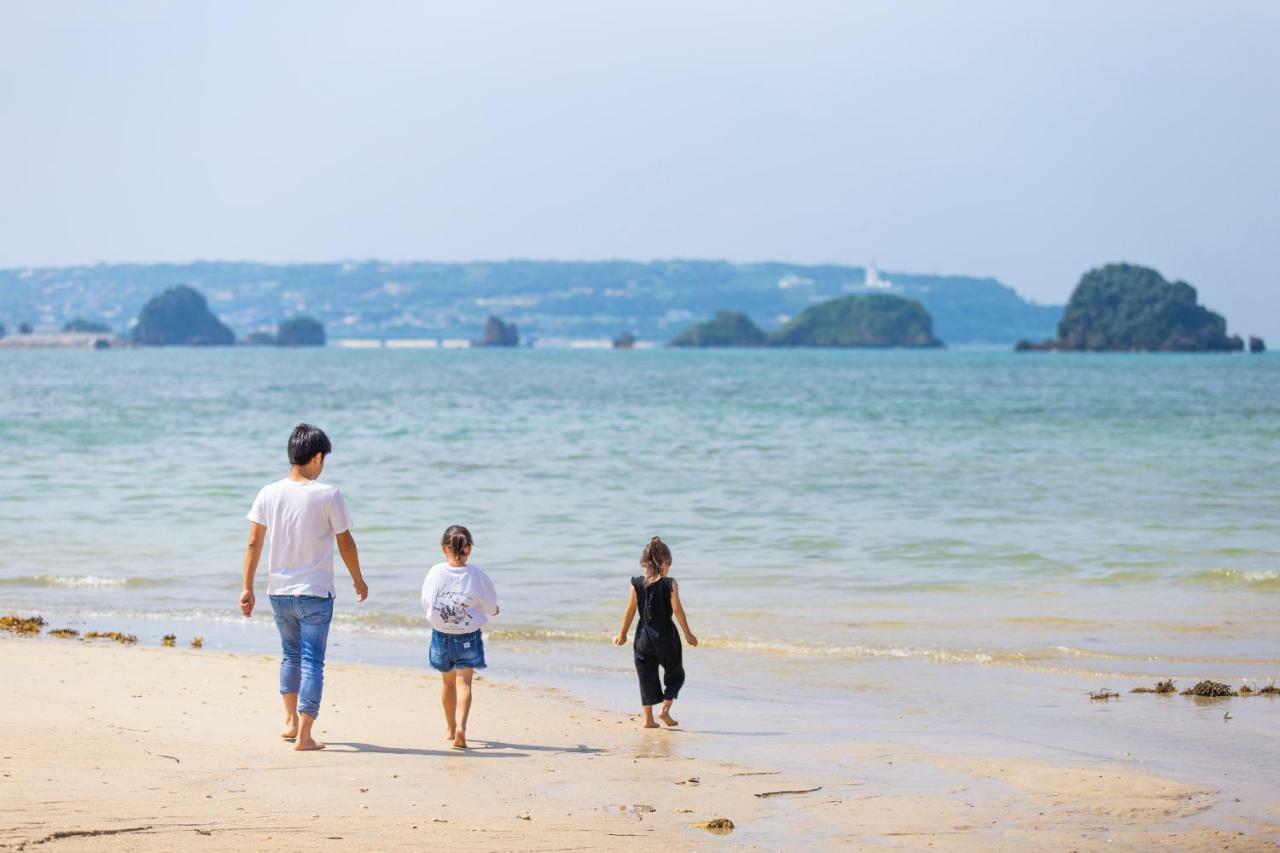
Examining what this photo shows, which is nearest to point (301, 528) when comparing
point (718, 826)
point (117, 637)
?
point (718, 826)

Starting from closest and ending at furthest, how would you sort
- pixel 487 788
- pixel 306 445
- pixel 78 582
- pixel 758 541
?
pixel 487 788
pixel 306 445
pixel 78 582
pixel 758 541

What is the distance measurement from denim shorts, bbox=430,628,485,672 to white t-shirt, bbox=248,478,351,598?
0.78 metres

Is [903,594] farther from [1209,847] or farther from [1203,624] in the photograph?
[1209,847]

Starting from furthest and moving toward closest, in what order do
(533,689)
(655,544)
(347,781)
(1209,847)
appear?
1. (533,689)
2. (655,544)
3. (347,781)
4. (1209,847)

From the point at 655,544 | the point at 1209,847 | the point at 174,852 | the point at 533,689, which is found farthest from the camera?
the point at 533,689

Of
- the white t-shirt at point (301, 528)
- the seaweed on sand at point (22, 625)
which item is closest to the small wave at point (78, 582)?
the seaweed on sand at point (22, 625)

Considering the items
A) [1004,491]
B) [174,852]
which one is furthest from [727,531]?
[174,852]

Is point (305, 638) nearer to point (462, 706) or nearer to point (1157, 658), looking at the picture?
point (462, 706)

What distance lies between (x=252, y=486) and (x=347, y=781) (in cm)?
1767

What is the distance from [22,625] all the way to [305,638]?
5092 millimetres

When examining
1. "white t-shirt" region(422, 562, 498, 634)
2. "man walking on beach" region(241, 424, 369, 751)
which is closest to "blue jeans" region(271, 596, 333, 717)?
"man walking on beach" region(241, 424, 369, 751)

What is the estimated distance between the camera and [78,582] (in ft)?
46.5

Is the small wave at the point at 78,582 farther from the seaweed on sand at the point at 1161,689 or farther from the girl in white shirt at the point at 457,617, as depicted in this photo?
the seaweed on sand at the point at 1161,689

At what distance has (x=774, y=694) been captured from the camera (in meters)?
9.55
